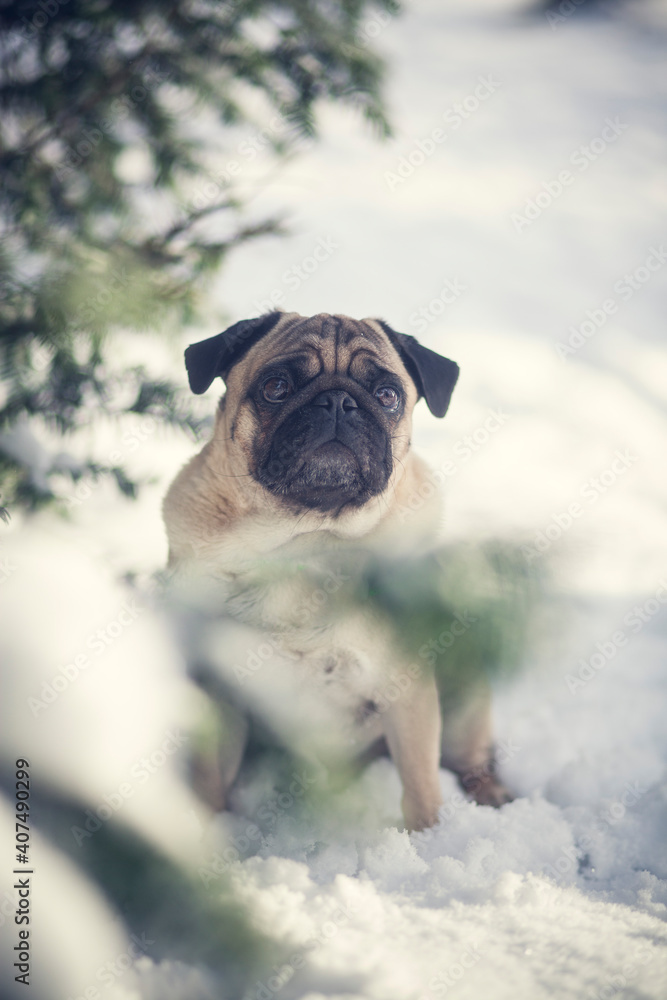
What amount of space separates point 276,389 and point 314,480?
14.0 inches

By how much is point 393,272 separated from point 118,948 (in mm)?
1598

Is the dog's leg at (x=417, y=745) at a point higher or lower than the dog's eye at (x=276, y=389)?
lower

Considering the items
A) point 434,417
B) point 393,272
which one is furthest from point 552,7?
point 434,417

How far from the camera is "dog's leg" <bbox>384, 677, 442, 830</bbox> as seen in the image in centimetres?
172

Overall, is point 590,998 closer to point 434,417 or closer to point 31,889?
point 31,889

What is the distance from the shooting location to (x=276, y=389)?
1696 mm

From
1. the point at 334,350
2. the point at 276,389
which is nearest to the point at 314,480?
the point at 276,389

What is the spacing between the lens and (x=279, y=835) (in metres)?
1.22
